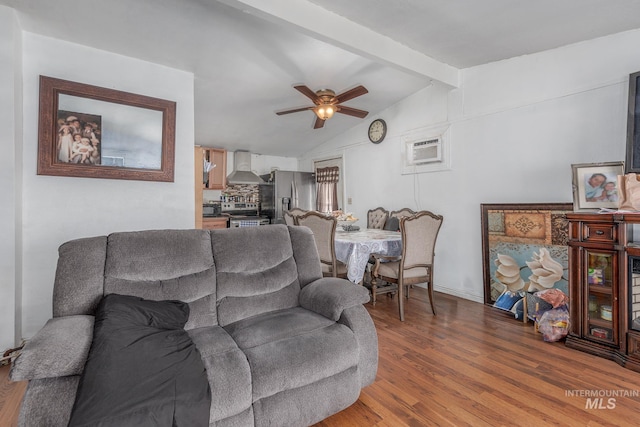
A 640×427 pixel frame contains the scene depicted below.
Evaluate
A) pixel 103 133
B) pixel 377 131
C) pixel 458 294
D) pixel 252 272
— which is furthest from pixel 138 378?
pixel 377 131

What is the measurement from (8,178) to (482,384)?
3487mm

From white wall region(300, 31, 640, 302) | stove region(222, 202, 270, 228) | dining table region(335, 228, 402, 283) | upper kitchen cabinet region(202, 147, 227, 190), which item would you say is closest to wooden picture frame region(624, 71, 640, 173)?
white wall region(300, 31, 640, 302)

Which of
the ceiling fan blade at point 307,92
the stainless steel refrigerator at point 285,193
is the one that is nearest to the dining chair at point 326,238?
the ceiling fan blade at point 307,92

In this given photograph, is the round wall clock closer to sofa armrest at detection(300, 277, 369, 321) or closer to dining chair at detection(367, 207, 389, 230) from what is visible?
dining chair at detection(367, 207, 389, 230)

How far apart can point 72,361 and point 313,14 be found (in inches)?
103

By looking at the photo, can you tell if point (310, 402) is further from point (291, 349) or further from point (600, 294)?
point (600, 294)

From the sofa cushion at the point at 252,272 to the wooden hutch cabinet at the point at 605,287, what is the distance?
2.20 m

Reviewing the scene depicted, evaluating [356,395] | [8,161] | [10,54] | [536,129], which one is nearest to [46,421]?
[356,395]

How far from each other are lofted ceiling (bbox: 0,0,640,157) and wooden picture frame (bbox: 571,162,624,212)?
115 centimetres

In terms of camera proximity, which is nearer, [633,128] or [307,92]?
[633,128]

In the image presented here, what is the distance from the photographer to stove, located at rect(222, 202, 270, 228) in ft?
18.8

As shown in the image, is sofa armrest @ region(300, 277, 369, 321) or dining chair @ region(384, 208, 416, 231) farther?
dining chair @ region(384, 208, 416, 231)

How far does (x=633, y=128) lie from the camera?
2.41 metres

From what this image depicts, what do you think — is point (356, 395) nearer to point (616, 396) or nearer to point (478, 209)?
point (616, 396)
